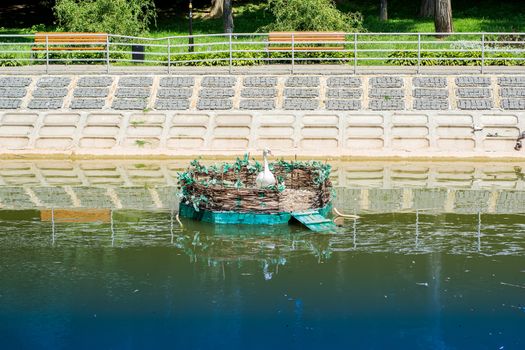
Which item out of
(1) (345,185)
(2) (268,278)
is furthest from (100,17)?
(2) (268,278)

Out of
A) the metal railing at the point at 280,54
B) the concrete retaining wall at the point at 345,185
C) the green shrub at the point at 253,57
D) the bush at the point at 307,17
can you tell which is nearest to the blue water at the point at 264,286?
the concrete retaining wall at the point at 345,185

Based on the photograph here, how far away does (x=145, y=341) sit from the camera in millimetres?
13078

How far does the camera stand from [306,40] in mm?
31516

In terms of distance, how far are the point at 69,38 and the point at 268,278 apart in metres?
18.8

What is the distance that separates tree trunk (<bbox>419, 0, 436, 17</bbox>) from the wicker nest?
2328cm

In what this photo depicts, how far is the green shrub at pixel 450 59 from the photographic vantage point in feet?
103

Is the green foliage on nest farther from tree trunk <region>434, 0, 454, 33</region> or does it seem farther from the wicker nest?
tree trunk <region>434, 0, 454, 33</region>

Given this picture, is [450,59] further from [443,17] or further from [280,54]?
[443,17]

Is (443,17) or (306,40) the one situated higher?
(443,17)

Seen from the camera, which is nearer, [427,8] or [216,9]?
[427,8]

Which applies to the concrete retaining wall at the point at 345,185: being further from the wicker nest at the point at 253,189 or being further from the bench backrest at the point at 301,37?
the bench backrest at the point at 301,37

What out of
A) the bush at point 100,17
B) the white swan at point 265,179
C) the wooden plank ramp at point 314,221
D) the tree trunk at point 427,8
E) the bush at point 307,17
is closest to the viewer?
the wooden plank ramp at point 314,221

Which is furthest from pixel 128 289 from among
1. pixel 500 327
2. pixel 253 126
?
pixel 253 126

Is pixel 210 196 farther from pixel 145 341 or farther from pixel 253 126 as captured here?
pixel 253 126
